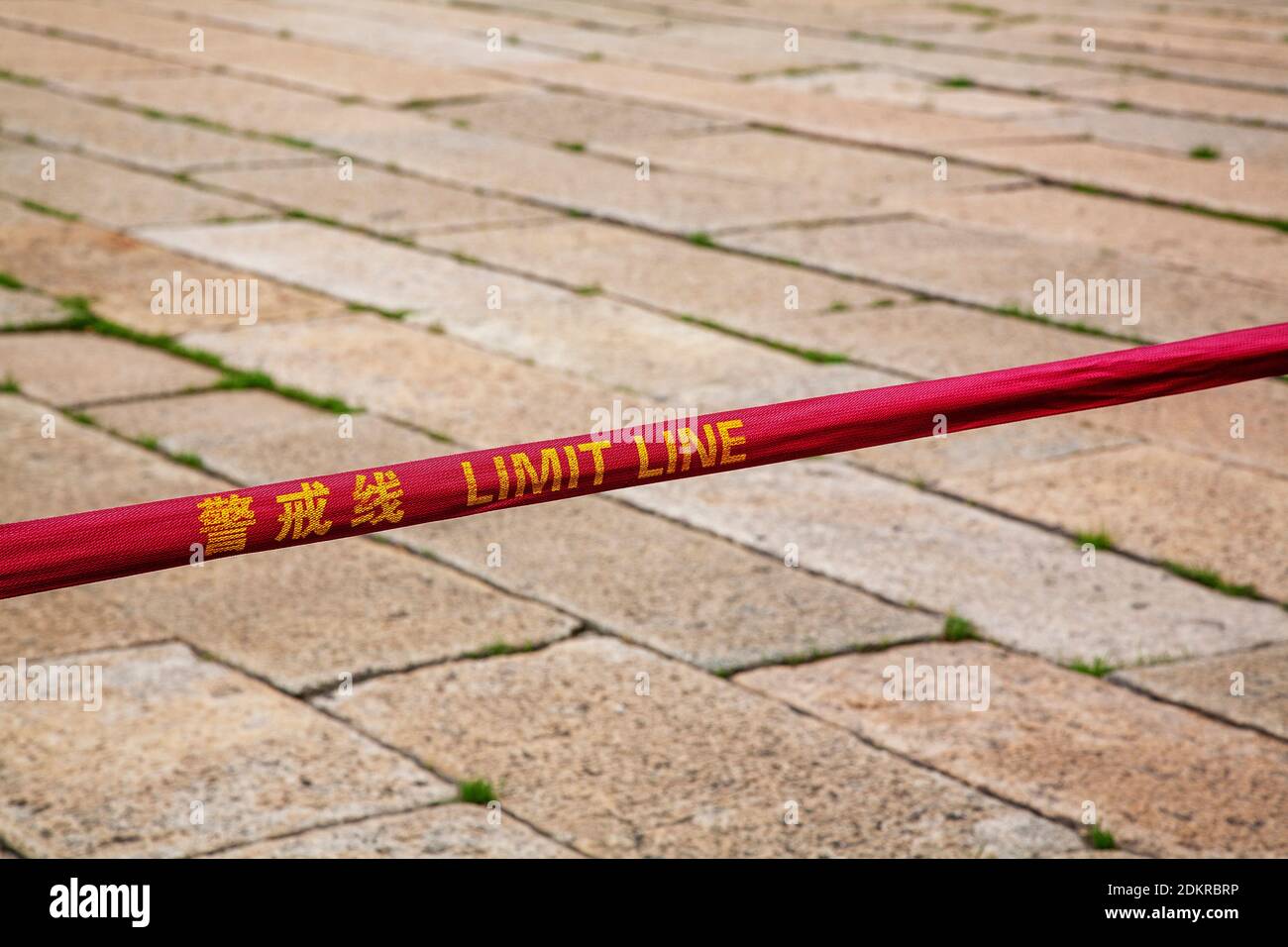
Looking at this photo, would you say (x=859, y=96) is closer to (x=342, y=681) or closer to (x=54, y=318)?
(x=54, y=318)

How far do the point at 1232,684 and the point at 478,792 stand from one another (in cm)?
200

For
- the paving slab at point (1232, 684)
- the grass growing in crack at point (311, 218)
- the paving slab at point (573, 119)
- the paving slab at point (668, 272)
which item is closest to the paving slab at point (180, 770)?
the paving slab at point (1232, 684)

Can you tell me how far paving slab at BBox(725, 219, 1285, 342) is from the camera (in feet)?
24.5

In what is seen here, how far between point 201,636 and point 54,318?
126 inches

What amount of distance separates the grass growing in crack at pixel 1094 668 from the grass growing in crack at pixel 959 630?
0.29 m

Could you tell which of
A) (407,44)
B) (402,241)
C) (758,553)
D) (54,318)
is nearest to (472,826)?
(758,553)

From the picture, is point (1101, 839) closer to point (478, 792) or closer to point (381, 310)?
point (478, 792)

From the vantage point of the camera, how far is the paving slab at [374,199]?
8930mm

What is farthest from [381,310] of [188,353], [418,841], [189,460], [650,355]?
[418,841]

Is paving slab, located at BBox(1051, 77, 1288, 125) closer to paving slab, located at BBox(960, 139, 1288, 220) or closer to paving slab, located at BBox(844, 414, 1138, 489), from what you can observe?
paving slab, located at BBox(960, 139, 1288, 220)

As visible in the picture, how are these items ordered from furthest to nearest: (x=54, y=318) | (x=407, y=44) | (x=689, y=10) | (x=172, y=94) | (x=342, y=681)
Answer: (x=689, y=10) < (x=407, y=44) < (x=172, y=94) < (x=54, y=318) < (x=342, y=681)

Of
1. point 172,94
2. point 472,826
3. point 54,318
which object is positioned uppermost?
point 172,94

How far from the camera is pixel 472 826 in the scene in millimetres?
3689

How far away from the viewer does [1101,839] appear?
368 centimetres
